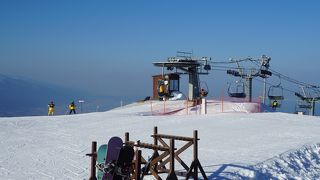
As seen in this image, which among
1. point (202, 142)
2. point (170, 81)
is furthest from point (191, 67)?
point (202, 142)

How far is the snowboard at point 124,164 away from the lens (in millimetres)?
9578

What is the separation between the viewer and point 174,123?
25.1m

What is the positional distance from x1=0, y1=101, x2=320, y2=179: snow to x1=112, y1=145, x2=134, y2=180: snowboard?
8.16 feet

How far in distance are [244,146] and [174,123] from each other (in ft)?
27.8

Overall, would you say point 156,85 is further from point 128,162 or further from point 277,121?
point 128,162

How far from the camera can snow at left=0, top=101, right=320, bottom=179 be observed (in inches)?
508

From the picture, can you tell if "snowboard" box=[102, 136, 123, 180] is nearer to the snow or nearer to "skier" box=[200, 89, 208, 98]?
the snow

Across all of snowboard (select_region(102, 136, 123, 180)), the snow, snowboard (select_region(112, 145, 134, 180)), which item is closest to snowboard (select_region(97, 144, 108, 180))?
snowboard (select_region(102, 136, 123, 180))

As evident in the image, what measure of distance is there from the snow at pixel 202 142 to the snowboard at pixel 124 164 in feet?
8.16

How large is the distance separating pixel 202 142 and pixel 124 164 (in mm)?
8555

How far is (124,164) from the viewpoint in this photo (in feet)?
31.6

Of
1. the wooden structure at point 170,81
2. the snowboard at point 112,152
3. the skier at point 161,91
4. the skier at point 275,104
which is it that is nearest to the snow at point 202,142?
the snowboard at point 112,152

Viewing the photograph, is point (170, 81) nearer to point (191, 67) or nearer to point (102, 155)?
point (191, 67)

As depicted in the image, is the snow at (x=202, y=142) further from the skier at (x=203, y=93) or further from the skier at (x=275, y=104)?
the skier at (x=275, y=104)
